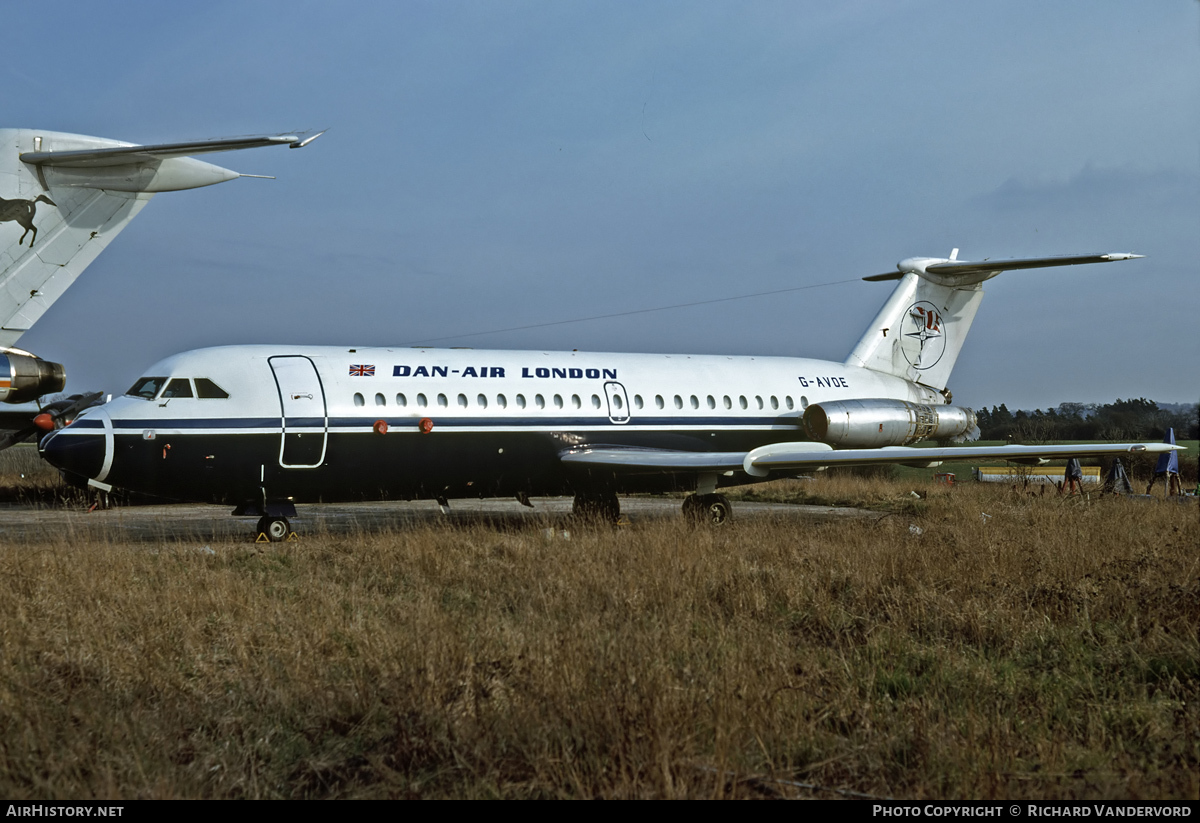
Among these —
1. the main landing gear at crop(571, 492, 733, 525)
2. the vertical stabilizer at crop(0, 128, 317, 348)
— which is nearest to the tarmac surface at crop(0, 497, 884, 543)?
the main landing gear at crop(571, 492, 733, 525)

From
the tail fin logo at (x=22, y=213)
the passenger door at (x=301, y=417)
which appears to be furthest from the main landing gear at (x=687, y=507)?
the tail fin logo at (x=22, y=213)

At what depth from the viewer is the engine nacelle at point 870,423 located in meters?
17.7

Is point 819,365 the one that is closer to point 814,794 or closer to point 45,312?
point 45,312

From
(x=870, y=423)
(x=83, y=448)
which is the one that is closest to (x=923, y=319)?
(x=870, y=423)

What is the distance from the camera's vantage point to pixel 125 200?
45.6 ft

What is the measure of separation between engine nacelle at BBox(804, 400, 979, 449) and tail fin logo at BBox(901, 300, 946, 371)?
195 cm

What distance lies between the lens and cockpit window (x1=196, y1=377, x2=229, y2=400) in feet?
43.6

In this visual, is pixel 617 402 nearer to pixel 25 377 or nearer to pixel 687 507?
pixel 687 507

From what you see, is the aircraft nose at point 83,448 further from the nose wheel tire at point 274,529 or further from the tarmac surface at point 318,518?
the nose wheel tire at point 274,529

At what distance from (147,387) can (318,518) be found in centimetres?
679

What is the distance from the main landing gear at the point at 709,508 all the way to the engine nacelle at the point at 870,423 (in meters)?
2.55

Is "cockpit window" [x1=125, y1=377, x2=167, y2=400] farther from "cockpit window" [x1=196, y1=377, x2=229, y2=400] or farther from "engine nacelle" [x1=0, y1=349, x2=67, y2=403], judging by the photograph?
"engine nacelle" [x1=0, y1=349, x2=67, y2=403]

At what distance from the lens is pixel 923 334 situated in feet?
67.8

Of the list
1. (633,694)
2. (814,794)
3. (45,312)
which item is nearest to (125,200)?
(45,312)
